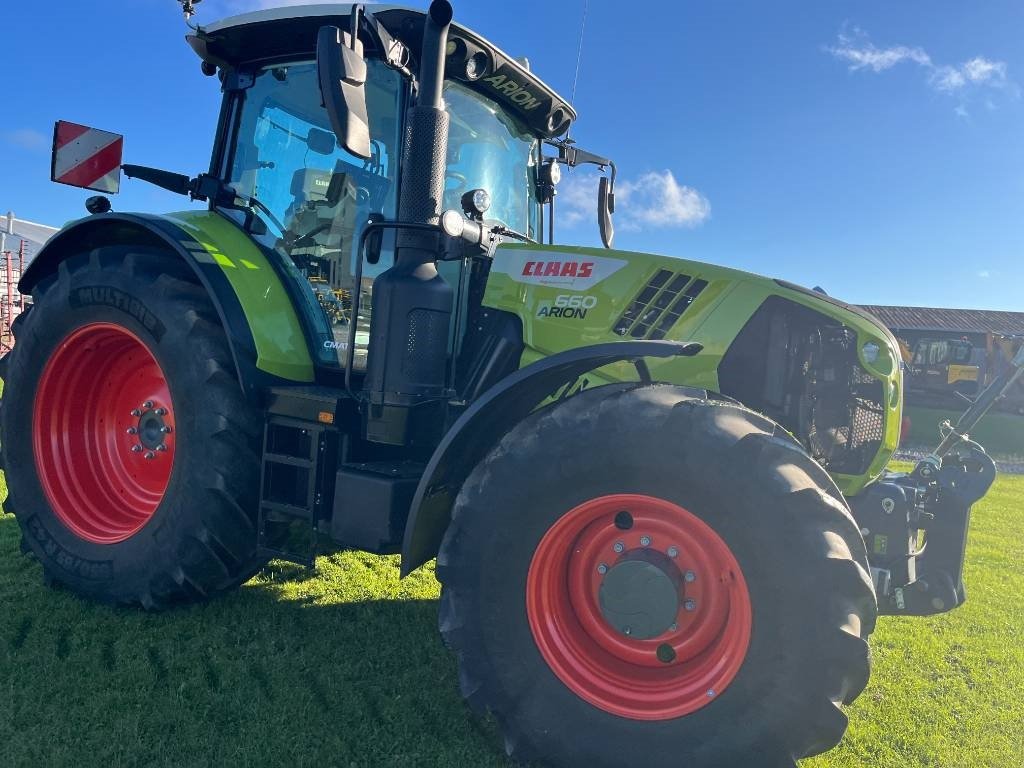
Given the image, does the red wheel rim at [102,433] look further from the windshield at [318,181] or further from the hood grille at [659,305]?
the hood grille at [659,305]

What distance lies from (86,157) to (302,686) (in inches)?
107

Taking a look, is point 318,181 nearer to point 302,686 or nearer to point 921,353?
point 302,686

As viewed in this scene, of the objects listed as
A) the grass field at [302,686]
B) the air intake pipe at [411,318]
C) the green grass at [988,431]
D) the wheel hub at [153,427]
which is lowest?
the grass field at [302,686]

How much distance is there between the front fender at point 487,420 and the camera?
2287mm

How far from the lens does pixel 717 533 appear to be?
6.74ft

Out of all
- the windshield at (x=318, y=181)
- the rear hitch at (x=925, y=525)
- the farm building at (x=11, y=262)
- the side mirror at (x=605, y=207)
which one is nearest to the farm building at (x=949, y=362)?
the side mirror at (x=605, y=207)

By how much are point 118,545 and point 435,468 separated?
1.73 m

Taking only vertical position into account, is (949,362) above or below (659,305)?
above

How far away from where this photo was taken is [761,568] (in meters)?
1.97

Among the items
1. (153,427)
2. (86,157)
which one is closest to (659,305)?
(153,427)

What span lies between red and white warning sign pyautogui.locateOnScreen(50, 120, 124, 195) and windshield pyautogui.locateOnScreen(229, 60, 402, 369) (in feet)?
2.07

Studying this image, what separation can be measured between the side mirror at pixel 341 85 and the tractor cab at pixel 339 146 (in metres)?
0.45

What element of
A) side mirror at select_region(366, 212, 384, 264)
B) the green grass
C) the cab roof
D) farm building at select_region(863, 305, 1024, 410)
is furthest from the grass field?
farm building at select_region(863, 305, 1024, 410)

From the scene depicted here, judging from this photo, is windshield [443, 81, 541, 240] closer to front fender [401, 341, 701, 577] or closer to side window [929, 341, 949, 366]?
front fender [401, 341, 701, 577]
